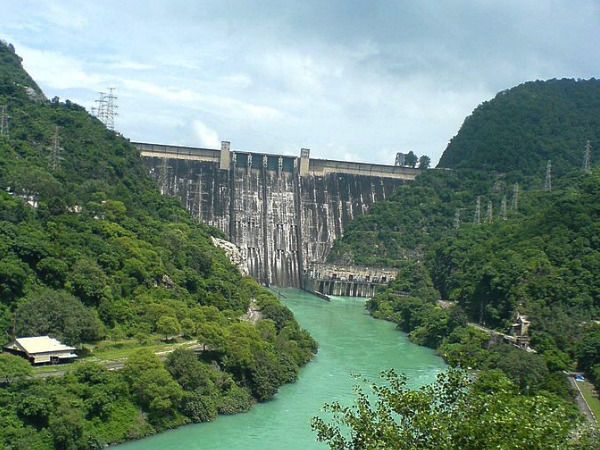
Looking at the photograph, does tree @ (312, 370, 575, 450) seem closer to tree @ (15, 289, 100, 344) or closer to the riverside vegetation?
the riverside vegetation

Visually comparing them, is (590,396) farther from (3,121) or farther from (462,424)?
(3,121)

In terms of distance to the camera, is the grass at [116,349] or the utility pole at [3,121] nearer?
the grass at [116,349]

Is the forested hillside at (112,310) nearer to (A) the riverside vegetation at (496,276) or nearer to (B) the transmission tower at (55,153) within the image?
(B) the transmission tower at (55,153)

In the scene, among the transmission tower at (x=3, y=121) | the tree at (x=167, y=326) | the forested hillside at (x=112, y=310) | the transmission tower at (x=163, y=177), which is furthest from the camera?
the transmission tower at (x=163, y=177)

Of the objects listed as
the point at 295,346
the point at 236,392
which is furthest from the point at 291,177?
the point at 236,392

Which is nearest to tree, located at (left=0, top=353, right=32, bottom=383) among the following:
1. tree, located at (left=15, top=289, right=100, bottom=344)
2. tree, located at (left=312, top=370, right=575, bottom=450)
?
tree, located at (left=15, top=289, right=100, bottom=344)

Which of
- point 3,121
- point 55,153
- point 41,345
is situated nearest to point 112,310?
point 41,345

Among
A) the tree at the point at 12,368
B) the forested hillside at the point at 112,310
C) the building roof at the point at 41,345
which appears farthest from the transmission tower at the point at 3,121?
the tree at the point at 12,368
